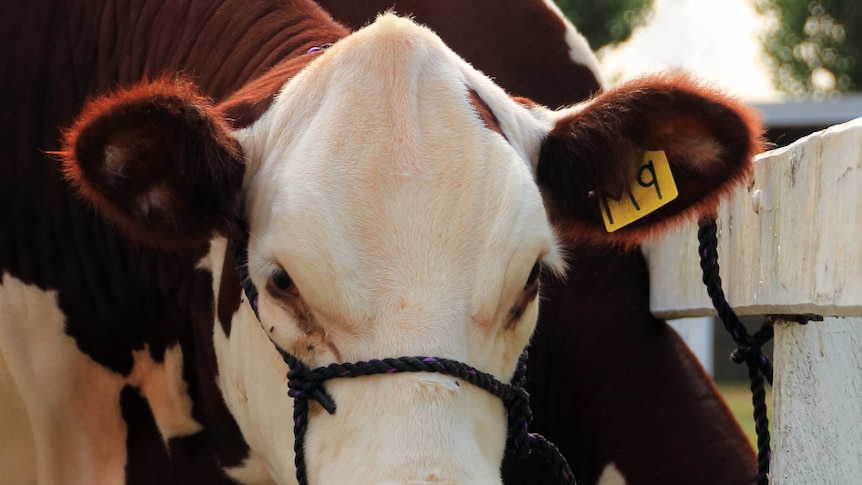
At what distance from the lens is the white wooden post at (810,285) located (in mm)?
2381

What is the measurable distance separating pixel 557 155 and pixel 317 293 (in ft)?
2.43

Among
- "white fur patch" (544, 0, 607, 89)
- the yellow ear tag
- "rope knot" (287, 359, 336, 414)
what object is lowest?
"rope knot" (287, 359, 336, 414)

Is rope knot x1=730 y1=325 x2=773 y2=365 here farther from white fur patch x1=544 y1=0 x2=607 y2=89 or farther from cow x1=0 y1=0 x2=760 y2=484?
white fur patch x1=544 y1=0 x2=607 y2=89

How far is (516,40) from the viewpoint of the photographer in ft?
14.1

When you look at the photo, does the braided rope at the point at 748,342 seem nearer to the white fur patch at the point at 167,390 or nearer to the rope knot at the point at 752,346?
the rope knot at the point at 752,346

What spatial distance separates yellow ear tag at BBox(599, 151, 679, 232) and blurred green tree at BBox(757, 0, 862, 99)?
32990mm

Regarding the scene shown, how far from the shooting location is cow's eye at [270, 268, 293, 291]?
8.86 feet

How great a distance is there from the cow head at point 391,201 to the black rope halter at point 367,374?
22 millimetres

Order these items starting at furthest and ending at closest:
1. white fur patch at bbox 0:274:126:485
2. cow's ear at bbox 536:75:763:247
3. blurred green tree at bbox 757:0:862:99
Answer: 1. blurred green tree at bbox 757:0:862:99
2. white fur patch at bbox 0:274:126:485
3. cow's ear at bbox 536:75:763:247

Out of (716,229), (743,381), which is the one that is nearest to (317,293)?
(716,229)

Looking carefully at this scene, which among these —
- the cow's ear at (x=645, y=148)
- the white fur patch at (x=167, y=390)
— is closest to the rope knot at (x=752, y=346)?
the cow's ear at (x=645, y=148)

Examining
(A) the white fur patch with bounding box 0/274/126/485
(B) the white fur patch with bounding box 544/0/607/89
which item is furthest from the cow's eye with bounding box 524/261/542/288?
(B) the white fur patch with bounding box 544/0/607/89

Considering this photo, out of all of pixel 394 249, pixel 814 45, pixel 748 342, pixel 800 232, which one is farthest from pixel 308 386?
pixel 814 45

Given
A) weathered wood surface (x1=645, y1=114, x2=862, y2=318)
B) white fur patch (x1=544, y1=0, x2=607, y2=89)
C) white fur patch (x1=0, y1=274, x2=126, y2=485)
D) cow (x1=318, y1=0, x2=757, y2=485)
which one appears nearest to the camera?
weathered wood surface (x1=645, y1=114, x2=862, y2=318)
